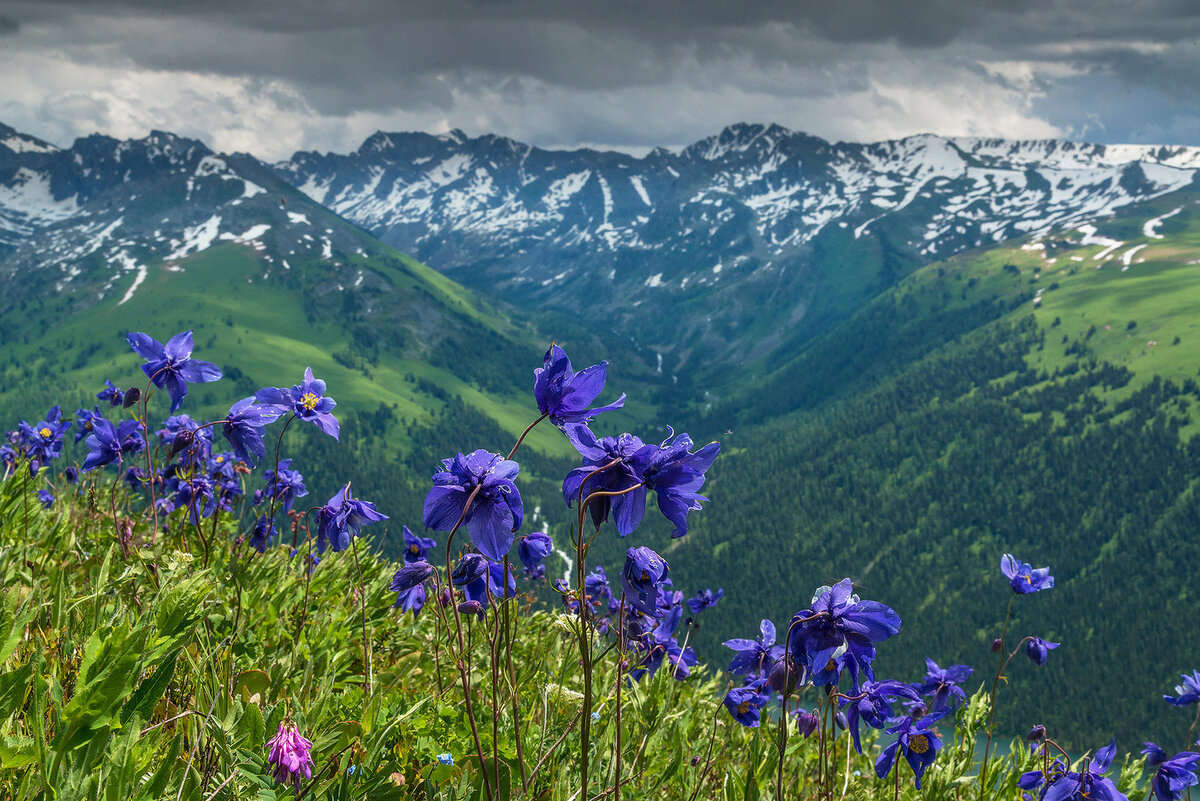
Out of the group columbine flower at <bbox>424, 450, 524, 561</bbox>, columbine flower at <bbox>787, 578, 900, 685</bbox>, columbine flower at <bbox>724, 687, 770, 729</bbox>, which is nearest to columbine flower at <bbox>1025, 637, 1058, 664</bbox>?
columbine flower at <bbox>724, 687, 770, 729</bbox>

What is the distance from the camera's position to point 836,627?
309cm

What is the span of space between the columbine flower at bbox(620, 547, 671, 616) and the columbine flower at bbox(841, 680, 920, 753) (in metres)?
2.24

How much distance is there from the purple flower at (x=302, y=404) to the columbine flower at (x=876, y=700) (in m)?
3.89

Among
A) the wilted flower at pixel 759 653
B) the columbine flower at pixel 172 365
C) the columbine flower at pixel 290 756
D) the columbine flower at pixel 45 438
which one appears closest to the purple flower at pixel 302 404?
the columbine flower at pixel 172 365

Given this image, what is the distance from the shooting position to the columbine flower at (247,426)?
500cm

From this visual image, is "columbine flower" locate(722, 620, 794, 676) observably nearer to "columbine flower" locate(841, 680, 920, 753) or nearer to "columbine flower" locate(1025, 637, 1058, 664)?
"columbine flower" locate(841, 680, 920, 753)

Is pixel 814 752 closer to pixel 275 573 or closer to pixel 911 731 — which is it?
pixel 911 731

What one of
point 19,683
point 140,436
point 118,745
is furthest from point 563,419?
point 140,436

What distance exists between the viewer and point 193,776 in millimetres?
3318

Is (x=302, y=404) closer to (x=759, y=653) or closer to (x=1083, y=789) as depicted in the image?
(x=759, y=653)

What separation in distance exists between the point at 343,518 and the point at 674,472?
349 centimetres

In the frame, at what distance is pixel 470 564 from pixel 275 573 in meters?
3.78

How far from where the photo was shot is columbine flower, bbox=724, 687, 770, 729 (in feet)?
18.2

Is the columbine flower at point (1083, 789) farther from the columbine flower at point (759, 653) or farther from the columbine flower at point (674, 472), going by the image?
the columbine flower at point (674, 472)
